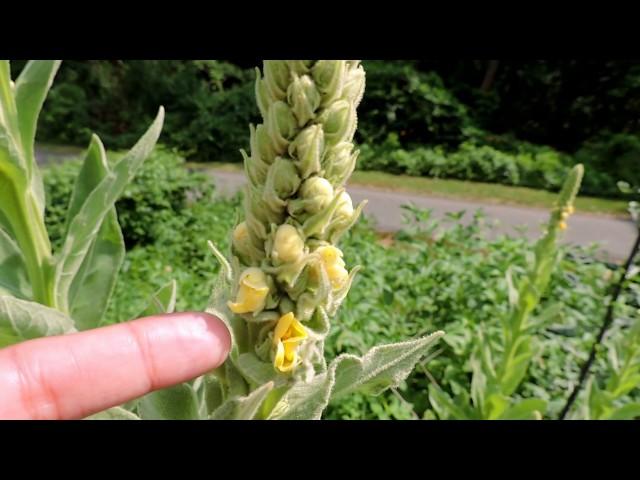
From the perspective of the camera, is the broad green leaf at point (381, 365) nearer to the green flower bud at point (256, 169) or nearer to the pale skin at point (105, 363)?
the pale skin at point (105, 363)

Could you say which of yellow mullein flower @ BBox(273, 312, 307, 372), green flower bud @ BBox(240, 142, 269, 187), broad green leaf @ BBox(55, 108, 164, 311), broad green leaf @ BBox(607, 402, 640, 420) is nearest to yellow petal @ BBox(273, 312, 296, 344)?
yellow mullein flower @ BBox(273, 312, 307, 372)

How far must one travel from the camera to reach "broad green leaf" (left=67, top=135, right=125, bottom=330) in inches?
57.2

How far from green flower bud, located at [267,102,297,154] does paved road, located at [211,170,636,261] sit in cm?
907

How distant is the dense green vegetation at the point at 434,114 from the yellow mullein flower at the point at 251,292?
16586 mm

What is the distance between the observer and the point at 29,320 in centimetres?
101

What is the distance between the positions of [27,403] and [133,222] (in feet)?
22.2

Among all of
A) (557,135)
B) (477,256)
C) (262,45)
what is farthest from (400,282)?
(557,135)

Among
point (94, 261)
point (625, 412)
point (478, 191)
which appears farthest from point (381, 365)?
point (478, 191)

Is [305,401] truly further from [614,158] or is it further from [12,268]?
[614,158]

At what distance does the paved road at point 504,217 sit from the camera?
10.6 meters

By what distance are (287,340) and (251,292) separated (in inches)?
4.3

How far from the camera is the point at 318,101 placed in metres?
0.79

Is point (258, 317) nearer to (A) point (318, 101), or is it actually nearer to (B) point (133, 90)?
(A) point (318, 101)

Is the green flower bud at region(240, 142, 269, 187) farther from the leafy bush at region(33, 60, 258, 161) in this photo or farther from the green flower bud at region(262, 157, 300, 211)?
the leafy bush at region(33, 60, 258, 161)
